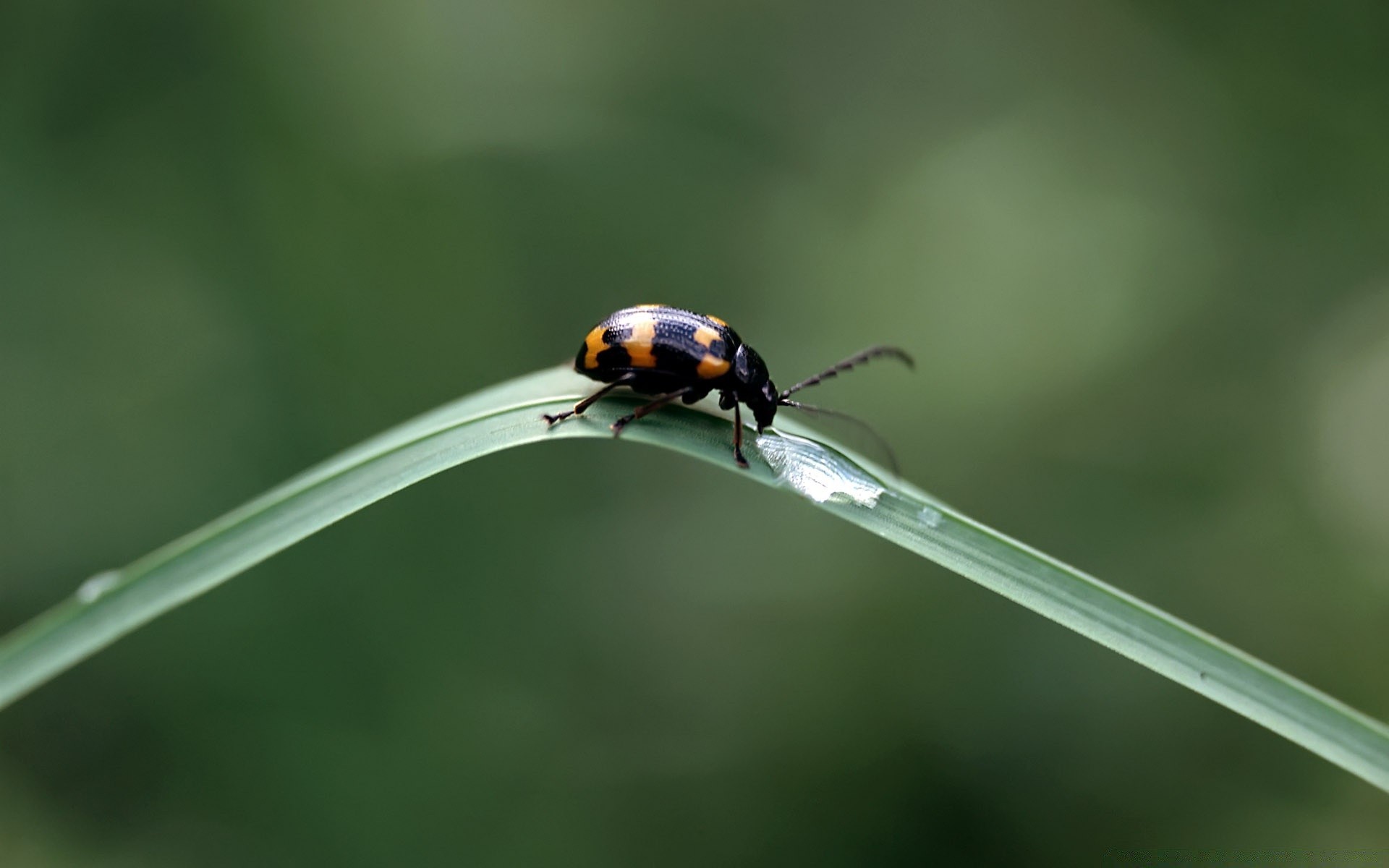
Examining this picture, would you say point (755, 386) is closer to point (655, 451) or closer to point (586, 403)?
point (586, 403)

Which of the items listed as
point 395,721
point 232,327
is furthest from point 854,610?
point 232,327

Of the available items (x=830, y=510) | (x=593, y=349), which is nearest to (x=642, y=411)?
(x=593, y=349)

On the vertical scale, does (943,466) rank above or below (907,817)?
above

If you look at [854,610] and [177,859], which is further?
[854,610]

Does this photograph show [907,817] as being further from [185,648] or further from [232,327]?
[232,327]

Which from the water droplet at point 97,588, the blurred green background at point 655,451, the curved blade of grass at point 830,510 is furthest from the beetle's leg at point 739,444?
the blurred green background at point 655,451

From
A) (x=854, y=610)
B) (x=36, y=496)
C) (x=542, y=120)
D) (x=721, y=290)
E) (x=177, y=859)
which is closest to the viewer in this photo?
(x=177, y=859)
